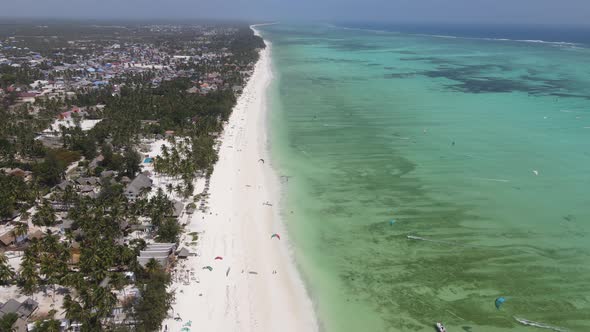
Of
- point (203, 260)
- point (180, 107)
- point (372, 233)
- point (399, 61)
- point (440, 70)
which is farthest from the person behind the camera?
point (399, 61)

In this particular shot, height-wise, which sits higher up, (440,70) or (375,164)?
(440,70)

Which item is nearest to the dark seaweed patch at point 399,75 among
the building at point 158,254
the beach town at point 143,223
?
the beach town at point 143,223

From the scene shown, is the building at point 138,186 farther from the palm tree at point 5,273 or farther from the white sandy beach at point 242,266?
the palm tree at point 5,273

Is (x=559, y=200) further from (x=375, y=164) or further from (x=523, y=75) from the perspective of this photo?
(x=523, y=75)

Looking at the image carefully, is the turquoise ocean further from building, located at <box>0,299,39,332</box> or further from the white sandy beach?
building, located at <box>0,299,39,332</box>

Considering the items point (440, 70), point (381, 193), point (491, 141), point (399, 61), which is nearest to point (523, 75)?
point (440, 70)

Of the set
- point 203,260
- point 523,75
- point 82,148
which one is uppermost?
point 523,75
